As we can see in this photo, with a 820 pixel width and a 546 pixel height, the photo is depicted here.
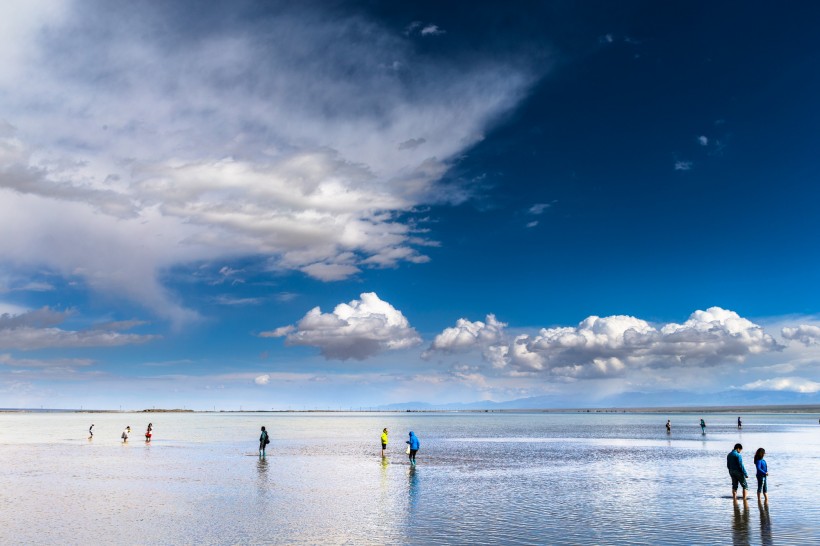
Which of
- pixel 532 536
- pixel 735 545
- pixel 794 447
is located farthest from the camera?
pixel 794 447

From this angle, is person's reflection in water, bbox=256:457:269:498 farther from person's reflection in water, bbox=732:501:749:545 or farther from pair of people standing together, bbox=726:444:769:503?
pair of people standing together, bbox=726:444:769:503

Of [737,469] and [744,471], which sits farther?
[737,469]

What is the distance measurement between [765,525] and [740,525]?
32.8 inches

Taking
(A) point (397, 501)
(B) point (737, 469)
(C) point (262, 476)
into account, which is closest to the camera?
(B) point (737, 469)

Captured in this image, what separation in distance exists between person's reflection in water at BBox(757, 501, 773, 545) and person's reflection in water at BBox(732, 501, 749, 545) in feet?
1.33

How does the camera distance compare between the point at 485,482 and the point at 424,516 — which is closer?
the point at 424,516

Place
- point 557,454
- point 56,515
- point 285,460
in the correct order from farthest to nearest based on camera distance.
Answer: point 557,454, point 285,460, point 56,515

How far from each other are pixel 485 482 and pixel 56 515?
18892 millimetres

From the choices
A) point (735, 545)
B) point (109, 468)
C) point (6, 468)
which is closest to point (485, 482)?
point (735, 545)

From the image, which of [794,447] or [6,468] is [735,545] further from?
[794,447]

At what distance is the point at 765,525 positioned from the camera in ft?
65.9

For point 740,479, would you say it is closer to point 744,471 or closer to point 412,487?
point 744,471

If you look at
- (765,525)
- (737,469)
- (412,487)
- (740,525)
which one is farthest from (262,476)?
(765,525)

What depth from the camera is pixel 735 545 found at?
17219 millimetres
